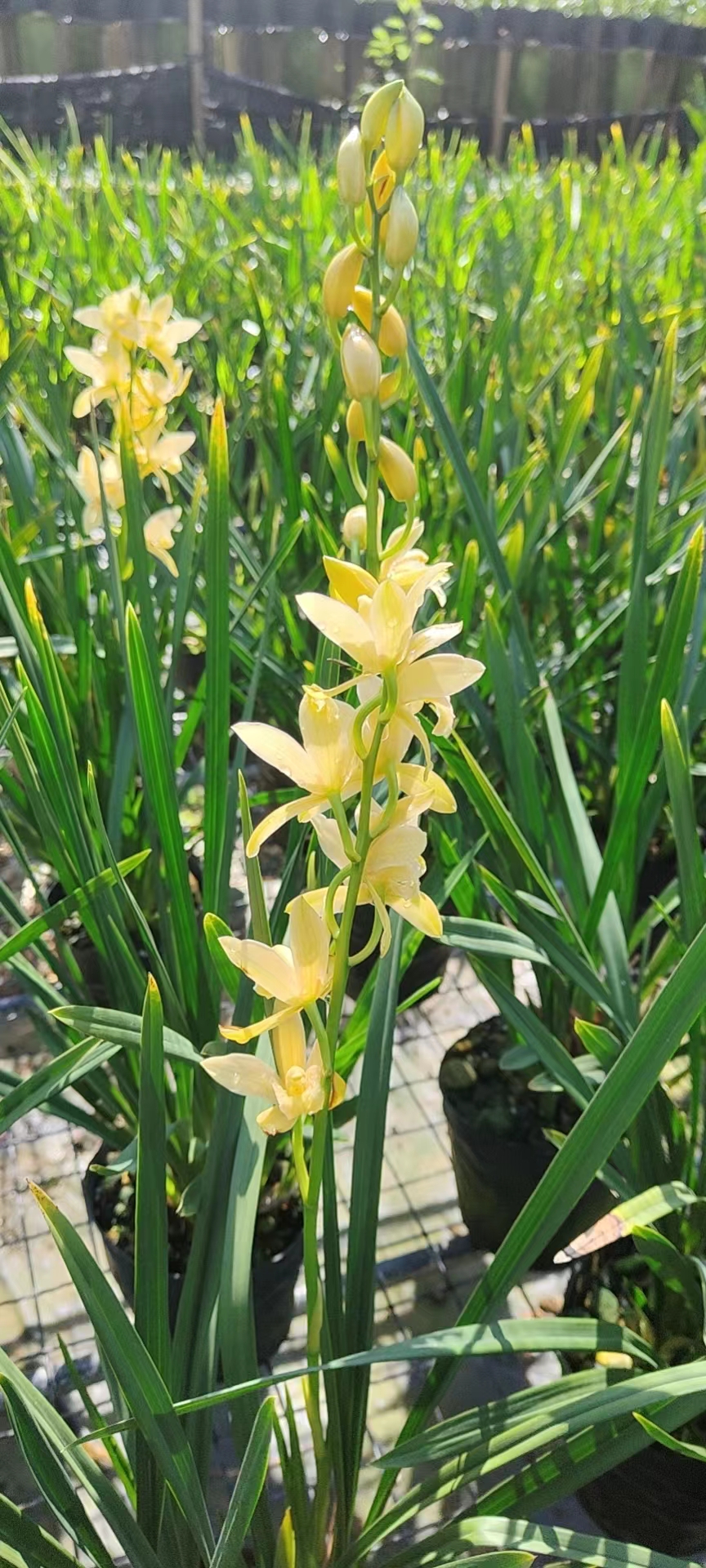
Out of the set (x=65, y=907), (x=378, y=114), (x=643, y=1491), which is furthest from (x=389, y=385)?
(x=643, y=1491)

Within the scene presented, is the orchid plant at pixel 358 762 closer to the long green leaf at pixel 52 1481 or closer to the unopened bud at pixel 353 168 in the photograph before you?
the unopened bud at pixel 353 168

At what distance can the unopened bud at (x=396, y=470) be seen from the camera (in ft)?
1.94

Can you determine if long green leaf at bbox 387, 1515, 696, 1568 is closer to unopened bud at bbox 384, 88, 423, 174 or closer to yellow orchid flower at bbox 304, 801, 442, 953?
yellow orchid flower at bbox 304, 801, 442, 953

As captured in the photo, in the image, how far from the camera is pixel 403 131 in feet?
1.75

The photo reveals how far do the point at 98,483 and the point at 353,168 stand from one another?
20.0 inches

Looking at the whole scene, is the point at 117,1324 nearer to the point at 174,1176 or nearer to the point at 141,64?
the point at 174,1176

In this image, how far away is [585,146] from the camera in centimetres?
733

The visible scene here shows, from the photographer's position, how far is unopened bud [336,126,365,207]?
1.78 ft

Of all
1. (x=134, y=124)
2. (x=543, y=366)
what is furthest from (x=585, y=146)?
(x=543, y=366)

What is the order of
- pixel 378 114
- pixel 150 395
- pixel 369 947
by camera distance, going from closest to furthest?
pixel 369 947 < pixel 378 114 < pixel 150 395

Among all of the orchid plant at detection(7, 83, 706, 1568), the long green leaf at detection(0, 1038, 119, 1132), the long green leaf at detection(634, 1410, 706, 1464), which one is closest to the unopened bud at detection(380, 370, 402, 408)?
the orchid plant at detection(7, 83, 706, 1568)

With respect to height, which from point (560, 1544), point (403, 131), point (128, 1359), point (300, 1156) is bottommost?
point (560, 1544)

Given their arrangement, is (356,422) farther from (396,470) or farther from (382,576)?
(382,576)

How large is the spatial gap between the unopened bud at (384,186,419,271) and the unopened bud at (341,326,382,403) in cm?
4
